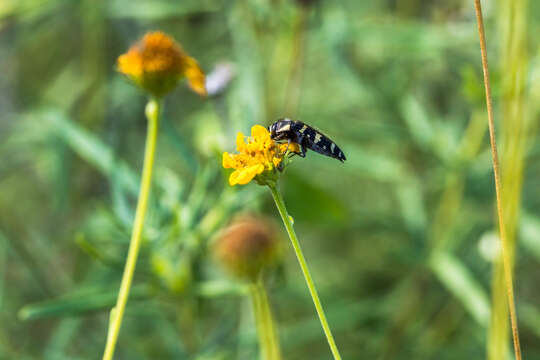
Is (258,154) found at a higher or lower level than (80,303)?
higher

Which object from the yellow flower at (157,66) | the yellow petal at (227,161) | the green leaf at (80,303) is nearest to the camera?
the yellow petal at (227,161)

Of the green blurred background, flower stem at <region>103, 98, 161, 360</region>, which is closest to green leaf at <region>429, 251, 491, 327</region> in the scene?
the green blurred background

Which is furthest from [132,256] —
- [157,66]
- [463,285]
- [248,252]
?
[463,285]

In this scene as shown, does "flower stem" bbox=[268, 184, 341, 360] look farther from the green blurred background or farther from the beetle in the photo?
the green blurred background

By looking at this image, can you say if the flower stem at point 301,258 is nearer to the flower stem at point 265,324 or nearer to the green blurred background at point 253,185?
the flower stem at point 265,324

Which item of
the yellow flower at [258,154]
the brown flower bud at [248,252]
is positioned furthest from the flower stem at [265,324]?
the yellow flower at [258,154]

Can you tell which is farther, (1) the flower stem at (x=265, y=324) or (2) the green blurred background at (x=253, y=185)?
(2) the green blurred background at (x=253, y=185)

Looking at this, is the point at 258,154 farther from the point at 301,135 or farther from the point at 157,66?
the point at 157,66
